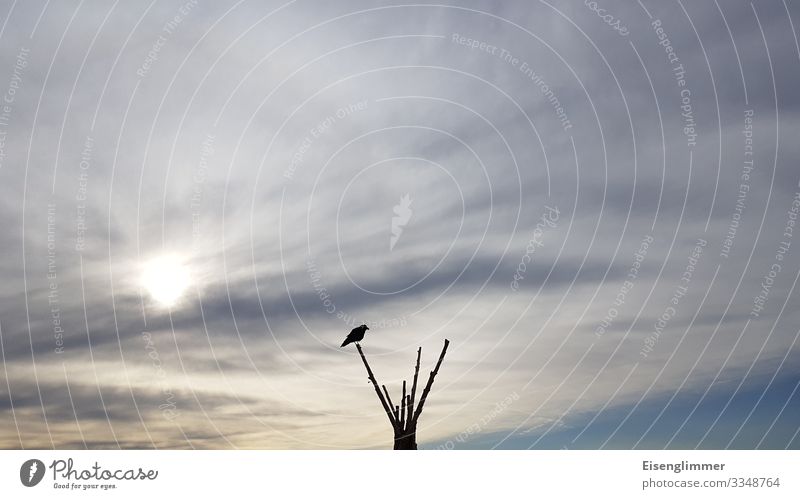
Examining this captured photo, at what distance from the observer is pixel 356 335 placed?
3145 centimetres
